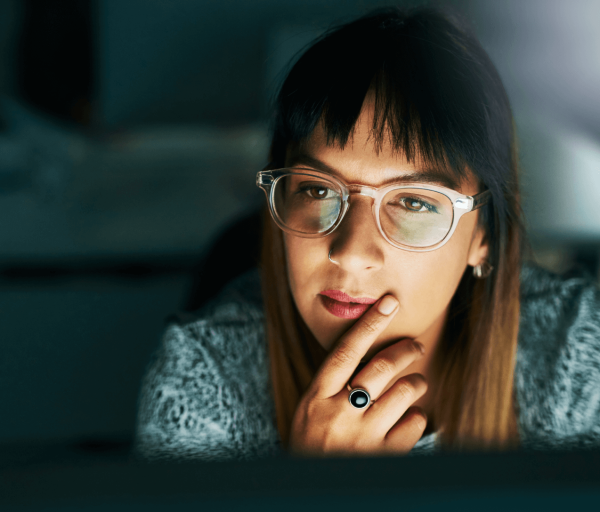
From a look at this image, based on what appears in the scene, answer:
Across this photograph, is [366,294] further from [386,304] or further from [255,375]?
[255,375]

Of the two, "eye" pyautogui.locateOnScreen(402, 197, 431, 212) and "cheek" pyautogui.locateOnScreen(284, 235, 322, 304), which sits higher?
"eye" pyautogui.locateOnScreen(402, 197, 431, 212)

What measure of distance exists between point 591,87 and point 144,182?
1721 mm

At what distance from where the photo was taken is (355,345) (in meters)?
0.65

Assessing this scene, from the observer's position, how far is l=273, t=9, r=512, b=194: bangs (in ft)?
2.01

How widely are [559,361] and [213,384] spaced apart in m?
0.65

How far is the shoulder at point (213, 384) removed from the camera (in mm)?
689

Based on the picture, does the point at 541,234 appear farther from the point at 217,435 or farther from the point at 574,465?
the point at 574,465

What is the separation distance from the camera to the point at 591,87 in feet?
4.98

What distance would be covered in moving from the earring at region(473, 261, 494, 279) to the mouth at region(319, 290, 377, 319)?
231mm

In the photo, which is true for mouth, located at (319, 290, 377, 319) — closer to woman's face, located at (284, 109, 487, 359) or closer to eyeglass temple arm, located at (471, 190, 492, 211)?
woman's face, located at (284, 109, 487, 359)

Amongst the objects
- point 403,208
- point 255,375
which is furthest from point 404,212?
point 255,375

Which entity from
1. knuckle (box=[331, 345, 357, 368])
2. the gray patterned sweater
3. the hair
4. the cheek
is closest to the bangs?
the hair

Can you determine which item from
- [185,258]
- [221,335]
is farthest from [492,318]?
[185,258]

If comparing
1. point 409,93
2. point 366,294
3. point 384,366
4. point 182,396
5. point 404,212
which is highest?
point 409,93
